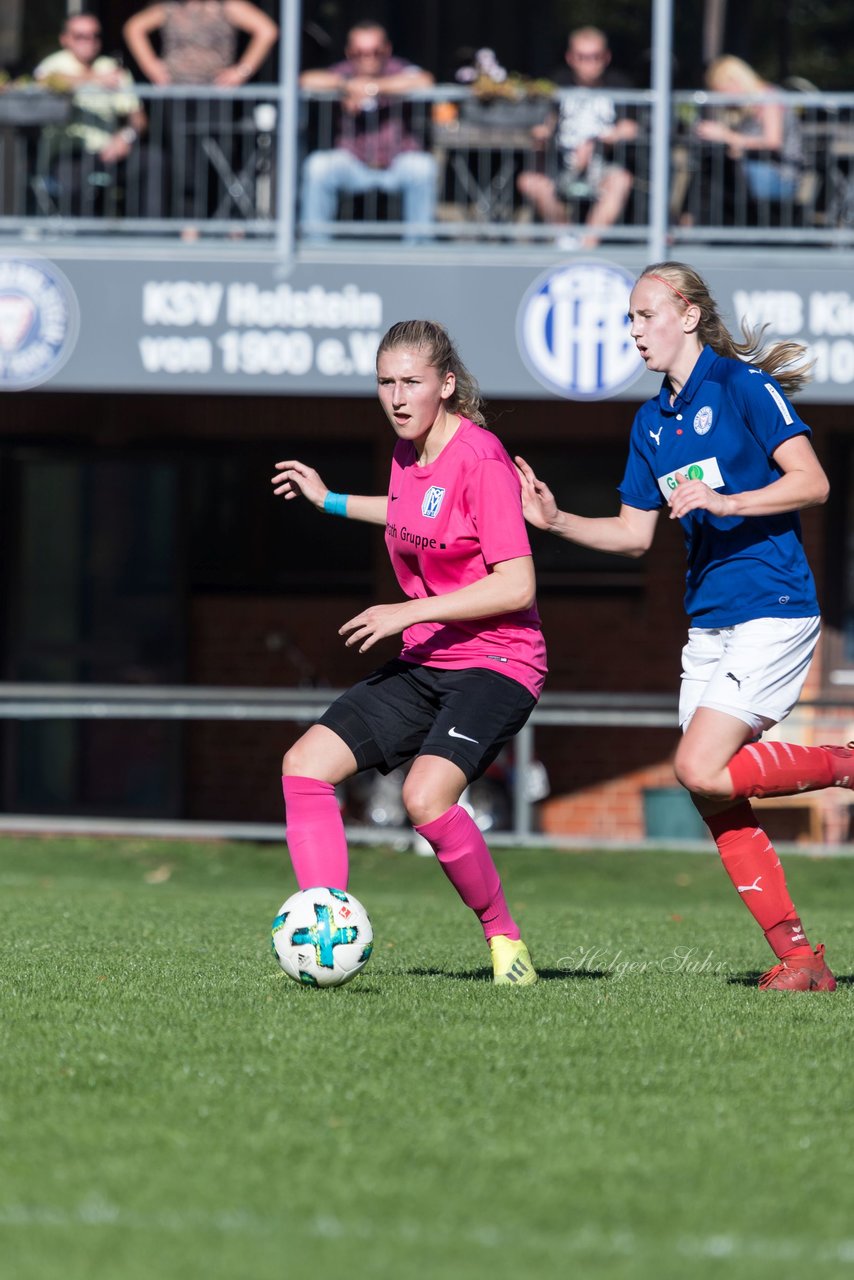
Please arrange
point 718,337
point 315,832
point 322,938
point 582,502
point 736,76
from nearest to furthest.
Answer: point 322,938 → point 315,832 → point 718,337 → point 736,76 → point 582,502

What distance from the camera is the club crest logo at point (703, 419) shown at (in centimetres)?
580

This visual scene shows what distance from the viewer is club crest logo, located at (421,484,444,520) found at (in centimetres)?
571

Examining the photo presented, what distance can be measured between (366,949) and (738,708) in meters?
1.31

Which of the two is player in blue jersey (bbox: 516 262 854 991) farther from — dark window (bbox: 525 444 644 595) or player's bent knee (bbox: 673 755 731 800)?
dark window (bbox: 525 444 644 595)

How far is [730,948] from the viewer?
7.69 metres

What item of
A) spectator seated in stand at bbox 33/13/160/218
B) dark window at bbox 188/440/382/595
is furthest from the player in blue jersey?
dark window at bbox 188/440/382/595

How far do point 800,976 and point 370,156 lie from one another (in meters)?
8.84

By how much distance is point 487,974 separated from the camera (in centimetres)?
629

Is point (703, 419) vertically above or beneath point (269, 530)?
above

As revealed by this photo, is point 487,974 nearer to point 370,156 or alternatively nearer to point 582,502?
point 370,156

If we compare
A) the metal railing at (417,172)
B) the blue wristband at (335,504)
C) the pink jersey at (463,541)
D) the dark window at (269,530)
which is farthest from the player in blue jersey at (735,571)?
the dark window at (269,530)

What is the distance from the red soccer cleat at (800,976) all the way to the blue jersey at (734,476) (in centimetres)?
107

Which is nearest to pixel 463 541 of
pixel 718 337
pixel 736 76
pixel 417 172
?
pixel 718 337

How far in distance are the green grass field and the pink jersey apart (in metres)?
1.01
